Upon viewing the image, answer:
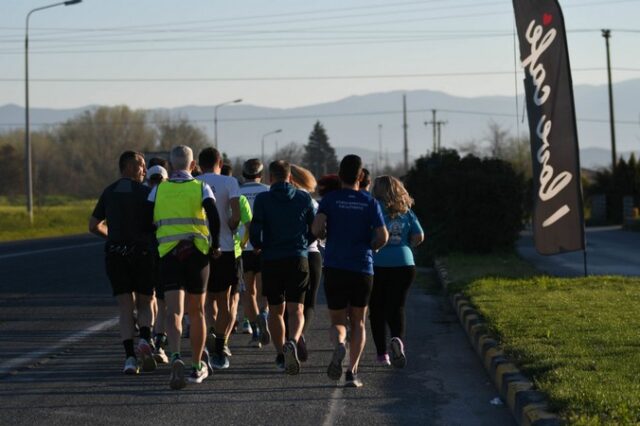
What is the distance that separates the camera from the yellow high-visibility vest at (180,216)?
393 inches

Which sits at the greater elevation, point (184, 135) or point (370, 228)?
point (184, 135)

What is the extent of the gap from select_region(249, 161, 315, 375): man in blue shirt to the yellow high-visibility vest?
1.79 ft

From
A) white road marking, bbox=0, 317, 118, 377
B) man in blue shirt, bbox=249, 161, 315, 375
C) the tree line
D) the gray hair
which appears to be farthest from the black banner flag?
the tree line

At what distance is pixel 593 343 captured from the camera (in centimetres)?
1083

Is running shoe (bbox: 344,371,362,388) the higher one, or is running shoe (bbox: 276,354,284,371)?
running shoe (bbox: 276,354,284,371)

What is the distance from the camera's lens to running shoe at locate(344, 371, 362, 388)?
9883 millimetres

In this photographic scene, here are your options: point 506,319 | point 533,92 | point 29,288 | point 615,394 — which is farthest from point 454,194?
point 615,394

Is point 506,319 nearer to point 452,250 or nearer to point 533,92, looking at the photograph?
point 533,92

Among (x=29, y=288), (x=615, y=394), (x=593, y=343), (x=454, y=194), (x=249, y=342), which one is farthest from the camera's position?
(x=454, y=194)

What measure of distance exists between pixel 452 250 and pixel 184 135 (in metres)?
98.7

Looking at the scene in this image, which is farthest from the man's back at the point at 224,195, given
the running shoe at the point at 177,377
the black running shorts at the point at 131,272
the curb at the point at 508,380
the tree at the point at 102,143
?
the tree at the point at 102,143

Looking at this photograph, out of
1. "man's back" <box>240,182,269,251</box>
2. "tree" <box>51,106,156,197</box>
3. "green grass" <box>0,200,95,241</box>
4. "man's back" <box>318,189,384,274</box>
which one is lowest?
"man's back" <box>318,189,384,274</box>

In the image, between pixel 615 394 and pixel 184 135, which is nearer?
pixel 615 394

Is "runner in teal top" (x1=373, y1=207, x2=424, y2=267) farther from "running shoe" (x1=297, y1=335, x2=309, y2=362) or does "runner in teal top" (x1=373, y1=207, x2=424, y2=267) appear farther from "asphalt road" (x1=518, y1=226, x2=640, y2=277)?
"asphalt road" (x1=518, y1=226, x2=640, y2=277)
